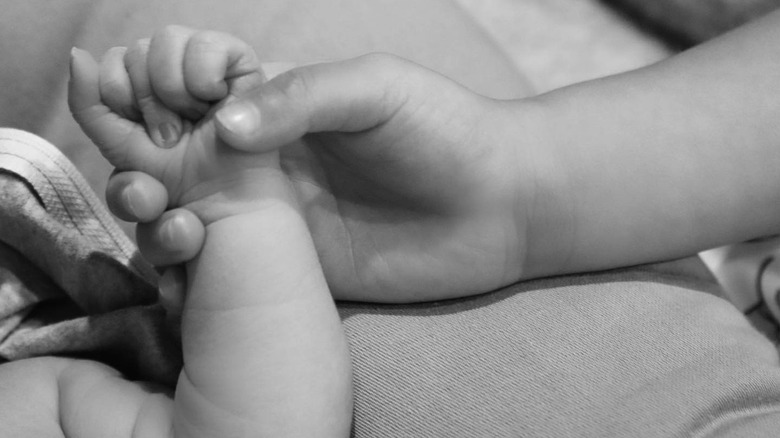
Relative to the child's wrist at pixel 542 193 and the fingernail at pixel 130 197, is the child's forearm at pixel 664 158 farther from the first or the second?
the fingernail at pixel 130 197

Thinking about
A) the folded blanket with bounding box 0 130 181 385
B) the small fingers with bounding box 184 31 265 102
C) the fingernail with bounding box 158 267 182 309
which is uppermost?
the small fingers with bounding box 184 31 265 102

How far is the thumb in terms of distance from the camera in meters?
0.43

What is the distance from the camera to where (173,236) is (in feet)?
1.48

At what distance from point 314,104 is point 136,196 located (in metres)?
0.12

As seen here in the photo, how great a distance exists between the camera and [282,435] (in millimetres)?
483

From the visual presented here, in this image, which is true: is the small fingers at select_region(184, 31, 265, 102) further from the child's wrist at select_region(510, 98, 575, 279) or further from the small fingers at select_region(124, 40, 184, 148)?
the child's wrist at select_region(510, 98, 575, 279)

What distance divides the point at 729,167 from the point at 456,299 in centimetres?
25

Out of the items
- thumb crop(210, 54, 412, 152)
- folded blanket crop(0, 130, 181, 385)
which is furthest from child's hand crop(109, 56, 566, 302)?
folded blanket crop(0, 130, 181, 385)

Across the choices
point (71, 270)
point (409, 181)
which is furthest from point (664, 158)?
point (71, 270)

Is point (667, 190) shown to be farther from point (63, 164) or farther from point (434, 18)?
point (63, 164)

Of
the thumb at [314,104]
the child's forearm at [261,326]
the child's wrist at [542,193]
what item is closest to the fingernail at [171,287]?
the child's forearm at [261,326]

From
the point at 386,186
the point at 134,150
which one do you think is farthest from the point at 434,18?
the point at 134,150

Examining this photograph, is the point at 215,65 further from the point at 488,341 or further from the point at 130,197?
the point at 488,341

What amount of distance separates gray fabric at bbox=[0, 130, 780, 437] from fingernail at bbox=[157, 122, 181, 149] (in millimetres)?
196
